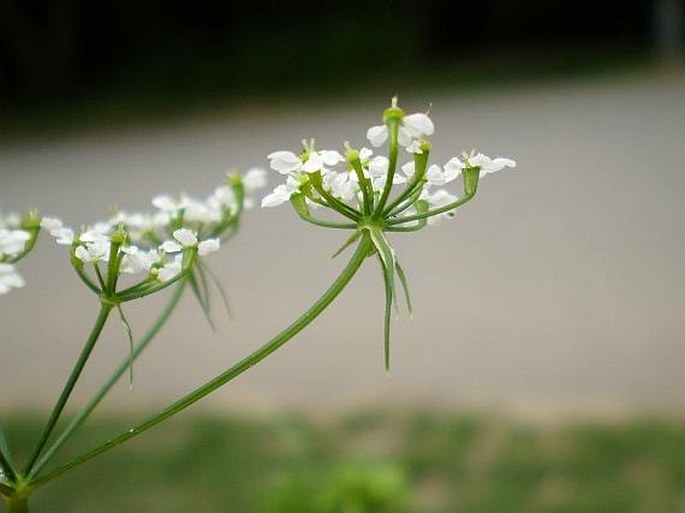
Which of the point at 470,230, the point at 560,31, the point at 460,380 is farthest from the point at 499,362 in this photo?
the point at 560,31

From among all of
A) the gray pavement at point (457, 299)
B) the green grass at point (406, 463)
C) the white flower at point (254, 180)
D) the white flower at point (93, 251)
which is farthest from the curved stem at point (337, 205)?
the gray pavement at point (457, 299)

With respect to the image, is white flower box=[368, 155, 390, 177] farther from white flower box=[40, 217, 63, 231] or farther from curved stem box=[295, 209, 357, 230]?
white flower box=[40, 217, 63, 231]

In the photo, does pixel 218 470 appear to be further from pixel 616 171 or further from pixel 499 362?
pixel 616 171

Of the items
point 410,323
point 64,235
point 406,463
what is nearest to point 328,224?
point 64,235

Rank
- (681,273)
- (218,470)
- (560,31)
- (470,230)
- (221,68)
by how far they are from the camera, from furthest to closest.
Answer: (560,31), (221,68), (470,230), (681,273), (218,470)

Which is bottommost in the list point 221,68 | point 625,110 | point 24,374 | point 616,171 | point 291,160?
point 24,374

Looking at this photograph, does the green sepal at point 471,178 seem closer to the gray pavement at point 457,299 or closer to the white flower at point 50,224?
the white flower at point 50,224

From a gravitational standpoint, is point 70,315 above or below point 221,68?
below

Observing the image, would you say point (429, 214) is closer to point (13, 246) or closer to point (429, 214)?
point (429, 214)

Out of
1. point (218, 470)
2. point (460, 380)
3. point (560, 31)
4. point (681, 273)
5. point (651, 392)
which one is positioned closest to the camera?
point (218, 470)
